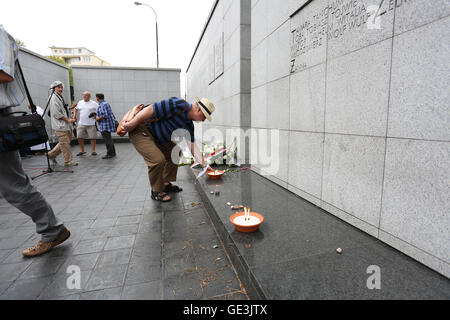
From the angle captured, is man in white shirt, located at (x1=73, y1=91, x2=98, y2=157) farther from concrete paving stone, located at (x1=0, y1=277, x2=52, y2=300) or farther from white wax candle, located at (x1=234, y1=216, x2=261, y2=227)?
white wax candle, located at (x1=234, y1=216, x2=261, y2=227)

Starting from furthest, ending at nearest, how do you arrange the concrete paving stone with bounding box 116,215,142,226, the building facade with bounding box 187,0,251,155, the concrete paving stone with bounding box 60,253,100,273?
the building facade with bounding box 187,0,251,155 < the concrete paving stone with bounding box 116,215,142,226 < the concrete paving stone with bounding box 60,253,100,273

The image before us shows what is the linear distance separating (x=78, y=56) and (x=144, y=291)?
101645 millimetres

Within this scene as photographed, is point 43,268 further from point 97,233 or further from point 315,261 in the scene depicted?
point 315,261

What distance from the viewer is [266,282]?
1832mm

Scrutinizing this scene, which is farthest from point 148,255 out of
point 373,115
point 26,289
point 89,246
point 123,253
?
point 373,115

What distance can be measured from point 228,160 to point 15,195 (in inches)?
163

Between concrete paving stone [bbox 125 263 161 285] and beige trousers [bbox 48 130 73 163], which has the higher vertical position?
beige trousers [bbox 48 130 73 163]

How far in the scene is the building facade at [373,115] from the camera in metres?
1.83

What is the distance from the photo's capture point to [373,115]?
2357mm

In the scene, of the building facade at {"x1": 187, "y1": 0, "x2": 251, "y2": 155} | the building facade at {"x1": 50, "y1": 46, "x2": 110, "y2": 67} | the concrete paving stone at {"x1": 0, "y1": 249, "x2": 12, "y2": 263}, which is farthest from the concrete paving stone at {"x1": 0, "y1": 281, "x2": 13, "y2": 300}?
the building facade at {"x1": 50, "y1": 46, "x2": 110, "y2": 67}

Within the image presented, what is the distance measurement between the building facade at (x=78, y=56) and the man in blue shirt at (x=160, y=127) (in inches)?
3549

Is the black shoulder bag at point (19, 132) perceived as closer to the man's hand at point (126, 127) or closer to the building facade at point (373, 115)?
the man's hand at point (126, 127)

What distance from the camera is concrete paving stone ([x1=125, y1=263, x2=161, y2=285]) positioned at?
2152 millimetres
